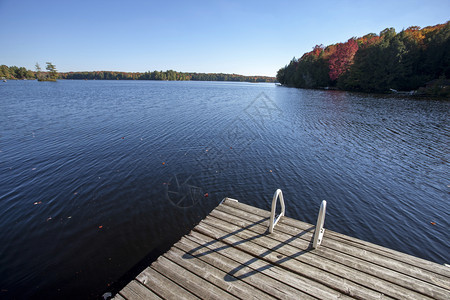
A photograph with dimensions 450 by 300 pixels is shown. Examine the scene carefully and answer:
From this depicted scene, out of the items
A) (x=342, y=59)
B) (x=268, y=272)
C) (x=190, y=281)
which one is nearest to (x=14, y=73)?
(x=342, y=59)

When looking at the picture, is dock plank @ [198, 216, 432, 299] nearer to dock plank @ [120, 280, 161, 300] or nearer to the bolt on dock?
the bolt on dock

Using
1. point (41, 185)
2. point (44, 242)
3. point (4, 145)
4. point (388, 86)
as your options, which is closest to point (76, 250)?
point (44, 242)

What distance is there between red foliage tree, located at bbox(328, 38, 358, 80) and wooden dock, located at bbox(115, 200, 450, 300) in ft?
308

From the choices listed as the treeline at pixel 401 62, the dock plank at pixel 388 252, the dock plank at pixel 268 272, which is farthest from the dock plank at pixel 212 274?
the treeline at pixel 401 62

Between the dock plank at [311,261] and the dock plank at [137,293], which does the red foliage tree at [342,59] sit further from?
the dock plank at [137,293]

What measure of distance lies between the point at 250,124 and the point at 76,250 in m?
21.4

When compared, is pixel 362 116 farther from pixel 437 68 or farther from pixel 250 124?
pixel 437 68

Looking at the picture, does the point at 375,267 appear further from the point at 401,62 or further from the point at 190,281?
A: the point at 401,62

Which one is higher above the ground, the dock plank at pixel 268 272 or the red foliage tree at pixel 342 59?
the red foliage tree at pixel 342 59

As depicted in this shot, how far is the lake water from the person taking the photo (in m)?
6.63

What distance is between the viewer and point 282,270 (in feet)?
14.7

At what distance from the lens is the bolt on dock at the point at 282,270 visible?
3979 millimetres

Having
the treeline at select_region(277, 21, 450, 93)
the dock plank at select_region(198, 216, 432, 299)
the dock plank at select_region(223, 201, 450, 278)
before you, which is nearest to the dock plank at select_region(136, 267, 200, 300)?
the dock plank at select_region(198, 216, 432, 299)

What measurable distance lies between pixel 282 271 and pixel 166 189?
7.62m
